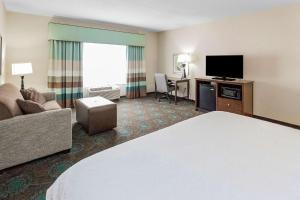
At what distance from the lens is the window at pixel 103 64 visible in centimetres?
557

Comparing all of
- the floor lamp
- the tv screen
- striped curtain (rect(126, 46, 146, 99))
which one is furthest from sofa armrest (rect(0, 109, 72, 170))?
striped curtain (rect(126, 46, 146, 99))

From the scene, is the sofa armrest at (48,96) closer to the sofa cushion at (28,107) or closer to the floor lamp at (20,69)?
the floor lamp at (20,69)

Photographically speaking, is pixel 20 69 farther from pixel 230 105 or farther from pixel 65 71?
pixel 230 105

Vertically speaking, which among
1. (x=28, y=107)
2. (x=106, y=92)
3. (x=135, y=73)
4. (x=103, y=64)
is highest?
(x=103, y=64)

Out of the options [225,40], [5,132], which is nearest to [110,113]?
[5,132]

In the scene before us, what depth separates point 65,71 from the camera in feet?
16.4

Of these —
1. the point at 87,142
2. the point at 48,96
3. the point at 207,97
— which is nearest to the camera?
the point at 87,142

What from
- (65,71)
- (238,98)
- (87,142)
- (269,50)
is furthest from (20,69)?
(269,50)

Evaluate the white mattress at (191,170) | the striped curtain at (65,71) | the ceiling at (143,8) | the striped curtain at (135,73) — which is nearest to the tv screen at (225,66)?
the ceiling at (143,8)

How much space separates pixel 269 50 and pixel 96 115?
362 centimetres

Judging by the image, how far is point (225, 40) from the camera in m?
4.77

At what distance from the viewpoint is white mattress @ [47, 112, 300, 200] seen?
2.88 feet

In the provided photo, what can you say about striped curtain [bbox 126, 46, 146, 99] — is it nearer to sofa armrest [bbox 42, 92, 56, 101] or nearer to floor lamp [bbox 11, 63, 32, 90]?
sofa armrest [bbox 42, 92, 56, 101]

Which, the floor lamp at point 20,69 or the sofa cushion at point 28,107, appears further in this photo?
the floor lamp at point 20,69
